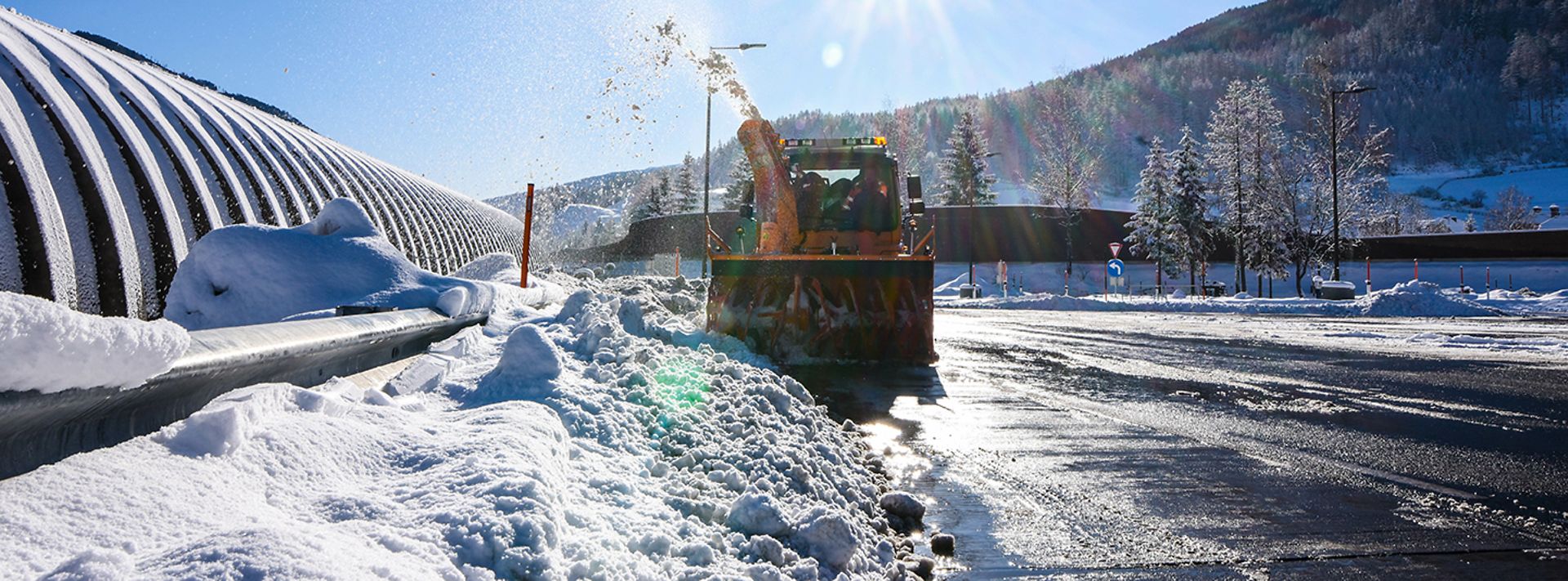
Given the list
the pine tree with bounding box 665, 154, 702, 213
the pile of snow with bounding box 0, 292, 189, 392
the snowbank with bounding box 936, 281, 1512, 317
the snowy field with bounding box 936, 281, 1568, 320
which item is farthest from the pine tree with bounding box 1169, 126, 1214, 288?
the pile of snow with bounding box 0, 292, 189, 392

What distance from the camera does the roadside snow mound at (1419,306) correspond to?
23734 millimetres

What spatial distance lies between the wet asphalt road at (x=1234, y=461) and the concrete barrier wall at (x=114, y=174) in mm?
5952

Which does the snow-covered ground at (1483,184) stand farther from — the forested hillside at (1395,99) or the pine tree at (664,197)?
the pine tree at (664,197)

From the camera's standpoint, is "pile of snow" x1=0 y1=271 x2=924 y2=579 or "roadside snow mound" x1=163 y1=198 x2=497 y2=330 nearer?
"pile of snow" x1=0 y1=271 x2=924 y2=579

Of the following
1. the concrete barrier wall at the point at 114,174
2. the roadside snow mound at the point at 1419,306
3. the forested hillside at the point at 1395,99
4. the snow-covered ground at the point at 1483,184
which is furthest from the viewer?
the forested hillside at the point at 1395,99

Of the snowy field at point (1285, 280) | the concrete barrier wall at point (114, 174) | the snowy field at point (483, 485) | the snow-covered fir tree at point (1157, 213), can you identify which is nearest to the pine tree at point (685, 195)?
the snowy field at point (1285, 280)

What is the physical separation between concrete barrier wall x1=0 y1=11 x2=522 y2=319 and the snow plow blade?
548cm

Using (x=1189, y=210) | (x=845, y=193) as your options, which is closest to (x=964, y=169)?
(x=1189, y=210)

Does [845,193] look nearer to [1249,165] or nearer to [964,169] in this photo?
[1249,165]

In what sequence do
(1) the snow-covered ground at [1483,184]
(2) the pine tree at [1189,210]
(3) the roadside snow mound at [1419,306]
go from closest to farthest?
1. (3) the roadside snow mound at [1419,306]
2. (2) the pine tree at [1189,210]
3. (1) the snow-covered ground at [1483,184]

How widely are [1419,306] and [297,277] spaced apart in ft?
89.6

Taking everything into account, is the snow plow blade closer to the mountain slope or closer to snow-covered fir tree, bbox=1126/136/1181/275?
snow-covered fir tree, bbox=1126/136/1181/275

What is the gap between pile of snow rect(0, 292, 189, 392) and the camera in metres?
1.84

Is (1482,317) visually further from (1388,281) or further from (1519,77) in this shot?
(1519,77)
